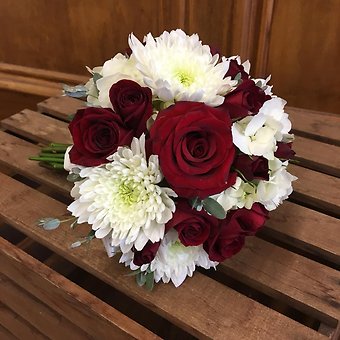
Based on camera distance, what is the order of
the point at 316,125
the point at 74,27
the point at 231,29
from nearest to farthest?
the point at 316,125, the point at 231,29, the point at 74,27

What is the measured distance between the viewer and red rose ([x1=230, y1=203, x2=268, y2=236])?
22.4 inches

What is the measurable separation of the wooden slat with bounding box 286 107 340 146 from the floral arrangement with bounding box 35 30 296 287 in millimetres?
268

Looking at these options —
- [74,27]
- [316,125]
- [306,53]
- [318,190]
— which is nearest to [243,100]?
[318,190]

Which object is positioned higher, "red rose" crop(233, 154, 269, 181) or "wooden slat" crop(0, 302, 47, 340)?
"red rose" crop(233, 154, 269, 181)

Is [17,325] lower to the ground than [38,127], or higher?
lower

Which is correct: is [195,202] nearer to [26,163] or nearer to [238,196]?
[238,196]

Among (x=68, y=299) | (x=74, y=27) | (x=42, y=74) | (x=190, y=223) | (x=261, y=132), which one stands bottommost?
(x=68, y=299)

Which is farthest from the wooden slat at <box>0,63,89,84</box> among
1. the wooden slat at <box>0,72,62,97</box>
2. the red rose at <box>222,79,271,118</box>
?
the red rose at <box>222,79,271,118</box>

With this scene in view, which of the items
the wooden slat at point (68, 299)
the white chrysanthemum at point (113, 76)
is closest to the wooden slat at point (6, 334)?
the wooden slat at point (68, 299)

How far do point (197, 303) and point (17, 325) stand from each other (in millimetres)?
343

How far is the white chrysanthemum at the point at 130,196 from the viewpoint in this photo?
1.69 ft

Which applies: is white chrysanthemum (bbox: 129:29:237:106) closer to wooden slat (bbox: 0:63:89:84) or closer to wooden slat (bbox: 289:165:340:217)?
wooden slat (bbox: 289:165:340:217)

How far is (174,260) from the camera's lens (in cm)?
58

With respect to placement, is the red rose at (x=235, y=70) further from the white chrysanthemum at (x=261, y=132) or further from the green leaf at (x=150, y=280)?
the green leaf at (x=150, y=280)
